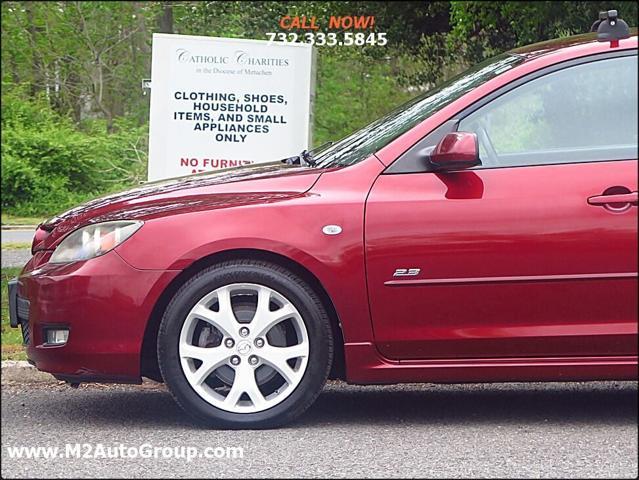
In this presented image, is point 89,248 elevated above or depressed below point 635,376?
above

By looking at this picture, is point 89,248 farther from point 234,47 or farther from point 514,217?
point 234,47

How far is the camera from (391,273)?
4.74 metres

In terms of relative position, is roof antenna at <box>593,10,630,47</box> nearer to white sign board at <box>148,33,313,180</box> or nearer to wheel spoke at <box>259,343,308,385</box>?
wheel spoke at <box>259,343,308,385</box>

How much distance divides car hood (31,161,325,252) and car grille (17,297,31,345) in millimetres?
259

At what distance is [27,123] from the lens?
1992 centimetres

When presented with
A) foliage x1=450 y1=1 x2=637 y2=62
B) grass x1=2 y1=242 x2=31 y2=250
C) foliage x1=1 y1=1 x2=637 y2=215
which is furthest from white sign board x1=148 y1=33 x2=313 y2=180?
foliage x1=1 y1=1 x2=637 y2=215

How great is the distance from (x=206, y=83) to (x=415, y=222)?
4032mm

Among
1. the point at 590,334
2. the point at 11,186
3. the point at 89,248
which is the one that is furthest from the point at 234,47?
the point at 11,186

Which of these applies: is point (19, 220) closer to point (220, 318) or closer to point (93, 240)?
point (93, 240)

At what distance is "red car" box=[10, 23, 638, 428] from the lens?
4.71 m

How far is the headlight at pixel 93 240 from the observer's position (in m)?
4.87

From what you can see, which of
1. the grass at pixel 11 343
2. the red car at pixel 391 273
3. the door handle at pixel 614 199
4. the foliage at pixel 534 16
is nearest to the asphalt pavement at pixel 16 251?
the grass at pixel 11 343

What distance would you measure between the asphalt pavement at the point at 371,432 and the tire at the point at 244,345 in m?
0.12

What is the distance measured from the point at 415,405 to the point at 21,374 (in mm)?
2159
